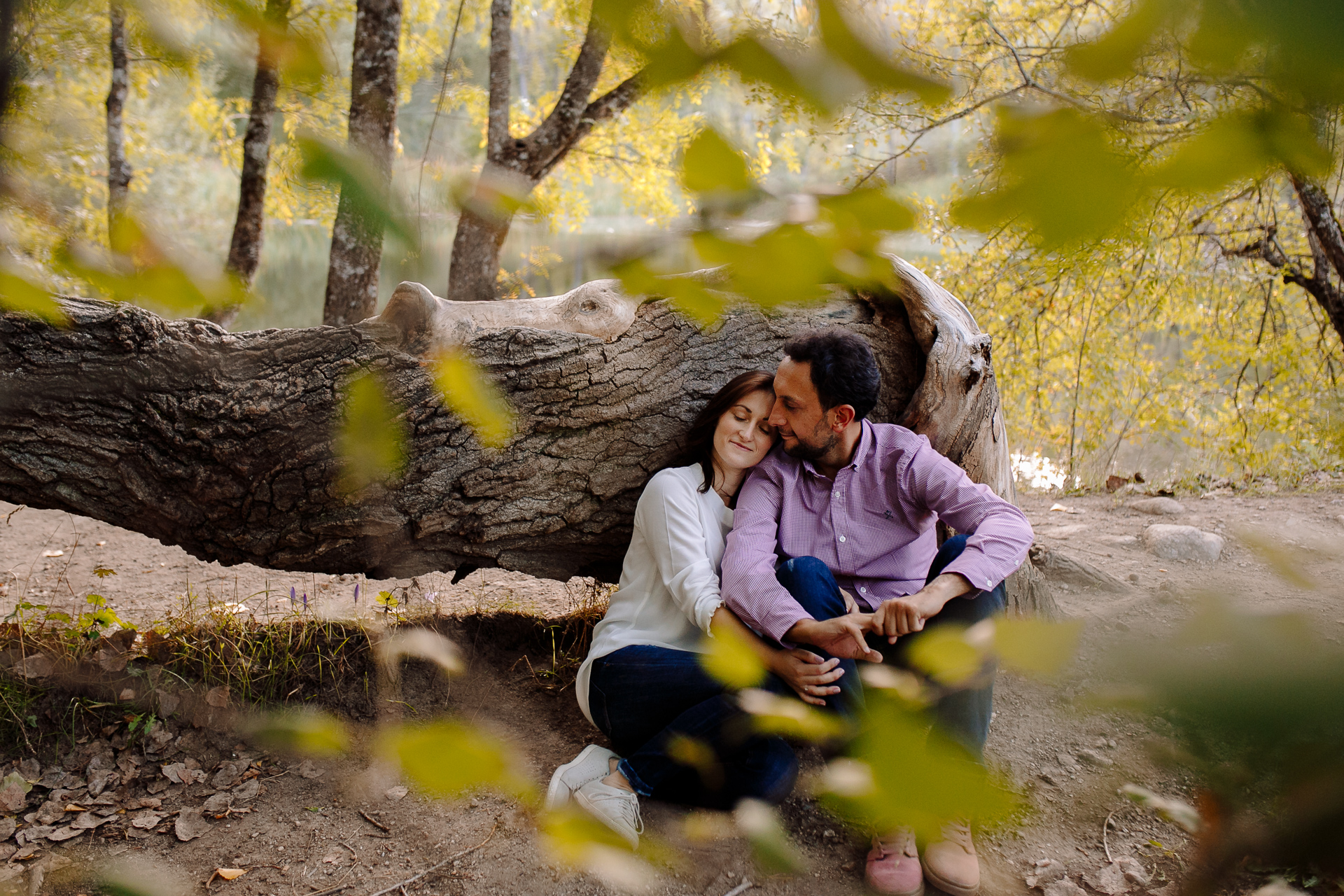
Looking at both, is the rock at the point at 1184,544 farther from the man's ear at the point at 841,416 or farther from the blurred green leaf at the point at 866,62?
the blurred green leaf at the point at 866,62

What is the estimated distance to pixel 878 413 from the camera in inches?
122

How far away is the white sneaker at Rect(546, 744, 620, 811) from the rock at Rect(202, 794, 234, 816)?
3.32ft

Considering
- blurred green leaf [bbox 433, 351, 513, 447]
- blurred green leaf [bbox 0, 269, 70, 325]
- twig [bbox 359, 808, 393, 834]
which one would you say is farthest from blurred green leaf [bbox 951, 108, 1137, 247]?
twig [bbox 359, 808, 393, 834]

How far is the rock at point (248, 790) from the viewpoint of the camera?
2555 millimetres

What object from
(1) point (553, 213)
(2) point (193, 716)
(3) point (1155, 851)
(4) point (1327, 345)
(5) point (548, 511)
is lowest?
(2) point (193, 716)

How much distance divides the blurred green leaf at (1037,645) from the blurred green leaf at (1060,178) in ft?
0.71

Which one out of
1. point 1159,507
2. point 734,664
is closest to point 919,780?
point 734,664

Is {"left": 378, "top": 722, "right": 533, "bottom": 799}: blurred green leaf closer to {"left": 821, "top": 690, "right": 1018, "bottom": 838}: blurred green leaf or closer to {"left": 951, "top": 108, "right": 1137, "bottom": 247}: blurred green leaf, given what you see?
{"left": 821, "top": 690, "right": 1018, "bottom": 838}: blurred green leaf

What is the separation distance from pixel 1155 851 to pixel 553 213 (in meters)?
2.56

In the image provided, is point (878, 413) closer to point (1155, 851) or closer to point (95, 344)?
point (1155, 851)

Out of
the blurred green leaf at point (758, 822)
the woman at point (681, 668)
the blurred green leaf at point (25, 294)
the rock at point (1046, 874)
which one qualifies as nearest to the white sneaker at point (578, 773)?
the woman at point (681, 668)

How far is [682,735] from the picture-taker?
2.35 metres

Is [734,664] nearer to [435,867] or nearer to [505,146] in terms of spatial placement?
[435,867]

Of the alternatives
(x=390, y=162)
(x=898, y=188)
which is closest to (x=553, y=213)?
(x=390, y=162)
